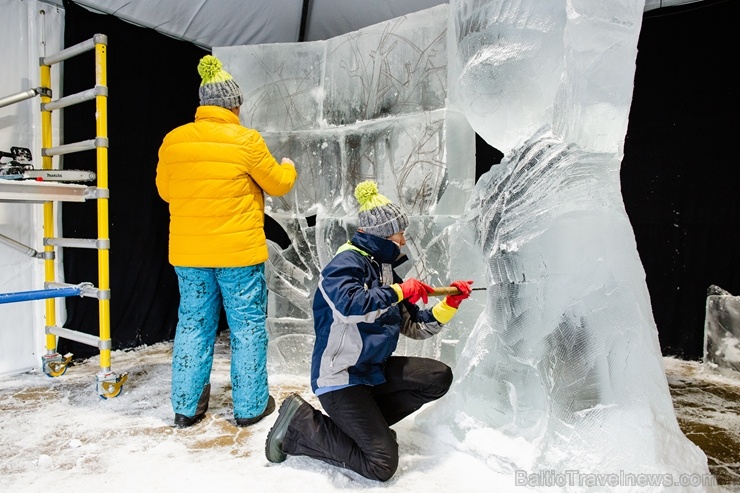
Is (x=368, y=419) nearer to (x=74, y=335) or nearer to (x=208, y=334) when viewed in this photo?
(x=208, y=334)

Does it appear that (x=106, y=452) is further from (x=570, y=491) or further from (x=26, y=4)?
(x=26, y=4)

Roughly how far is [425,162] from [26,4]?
220 cm

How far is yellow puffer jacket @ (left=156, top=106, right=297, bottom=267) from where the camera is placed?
199 centimetres

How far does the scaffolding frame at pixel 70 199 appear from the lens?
216 centimetres

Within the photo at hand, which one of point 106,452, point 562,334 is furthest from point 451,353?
point 106,452

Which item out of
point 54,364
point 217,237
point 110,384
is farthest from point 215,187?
point 54,364

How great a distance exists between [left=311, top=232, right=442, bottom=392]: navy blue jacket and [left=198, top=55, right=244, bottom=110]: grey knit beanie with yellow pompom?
827mm

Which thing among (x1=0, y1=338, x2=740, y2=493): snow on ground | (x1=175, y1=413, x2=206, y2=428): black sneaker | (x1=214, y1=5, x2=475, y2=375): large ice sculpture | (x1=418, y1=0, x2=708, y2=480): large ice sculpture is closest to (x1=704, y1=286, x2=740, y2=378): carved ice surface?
Result: (x1=0, y1=338, x2=740, y2=493): snow on ground

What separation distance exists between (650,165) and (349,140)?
71.9 inches

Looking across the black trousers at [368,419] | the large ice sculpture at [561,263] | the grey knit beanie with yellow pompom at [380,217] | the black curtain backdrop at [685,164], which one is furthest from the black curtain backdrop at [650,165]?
the grey knit beanie with yellow pompom at [380,217]

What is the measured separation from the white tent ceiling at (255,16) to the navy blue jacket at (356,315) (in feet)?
7.25

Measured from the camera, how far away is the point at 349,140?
2547 mm

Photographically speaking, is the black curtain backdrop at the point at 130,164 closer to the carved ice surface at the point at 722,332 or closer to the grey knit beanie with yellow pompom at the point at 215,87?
the grey knit beanie with yellow pompom at the point at 215,87

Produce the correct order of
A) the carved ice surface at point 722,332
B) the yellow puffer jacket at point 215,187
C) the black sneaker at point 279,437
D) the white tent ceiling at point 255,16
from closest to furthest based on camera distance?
1. the black sneaker at point 279,437
2. the yellow puffer jacket at point 215,187
3. the carved ice surface at point 722,332
4. the white tent ceiling at point 255,16
